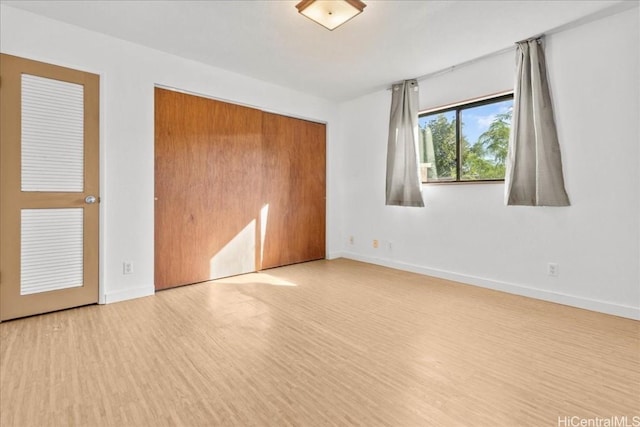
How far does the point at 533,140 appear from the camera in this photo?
2.98 m


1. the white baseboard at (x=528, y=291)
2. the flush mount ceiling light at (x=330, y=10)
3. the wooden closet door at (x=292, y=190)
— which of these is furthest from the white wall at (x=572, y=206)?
the flush mount ceiling light at (x=330, y=10)

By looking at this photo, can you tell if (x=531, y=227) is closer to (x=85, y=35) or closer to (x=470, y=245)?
(x=470, y=245)

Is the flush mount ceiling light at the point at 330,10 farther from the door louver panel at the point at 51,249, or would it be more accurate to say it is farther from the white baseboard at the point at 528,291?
the white baseboard at the point at 528,291

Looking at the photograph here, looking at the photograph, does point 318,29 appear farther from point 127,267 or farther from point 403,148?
point 127,267

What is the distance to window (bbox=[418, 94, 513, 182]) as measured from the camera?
3338mm

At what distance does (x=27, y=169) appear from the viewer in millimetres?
2531

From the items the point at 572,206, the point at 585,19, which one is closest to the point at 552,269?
the point at 572,206

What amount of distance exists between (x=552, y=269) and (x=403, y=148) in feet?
6.90

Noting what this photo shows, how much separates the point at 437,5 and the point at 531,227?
2223mm

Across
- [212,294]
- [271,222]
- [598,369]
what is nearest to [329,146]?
[271,222]

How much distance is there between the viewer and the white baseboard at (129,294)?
2.92 meters

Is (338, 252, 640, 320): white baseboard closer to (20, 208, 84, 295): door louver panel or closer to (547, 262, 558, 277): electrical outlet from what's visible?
(547, 262, 558, 277): electrical outlet

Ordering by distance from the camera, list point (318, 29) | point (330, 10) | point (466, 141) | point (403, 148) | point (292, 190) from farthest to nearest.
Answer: point (292, 190)
point (403, 148)
point (466, 141)
point (318, 29)
point (330, 10)

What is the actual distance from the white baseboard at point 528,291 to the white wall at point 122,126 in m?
3.09
